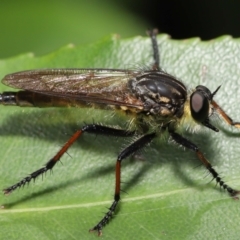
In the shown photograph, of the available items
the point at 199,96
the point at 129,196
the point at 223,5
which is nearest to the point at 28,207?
the point at 129,196

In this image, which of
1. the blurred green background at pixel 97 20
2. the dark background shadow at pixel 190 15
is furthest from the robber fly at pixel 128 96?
the dark background shadow at pixel 190 15

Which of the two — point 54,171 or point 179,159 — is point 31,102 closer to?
point 54,171

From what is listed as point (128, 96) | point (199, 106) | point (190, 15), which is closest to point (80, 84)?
point (128, 96)

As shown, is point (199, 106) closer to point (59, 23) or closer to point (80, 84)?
point (80, 84)

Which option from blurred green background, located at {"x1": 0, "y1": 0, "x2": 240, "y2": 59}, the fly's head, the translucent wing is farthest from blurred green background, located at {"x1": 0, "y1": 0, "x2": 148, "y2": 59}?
the fly's head

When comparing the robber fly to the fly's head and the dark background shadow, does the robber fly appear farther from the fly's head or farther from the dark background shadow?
the dark background shadow
